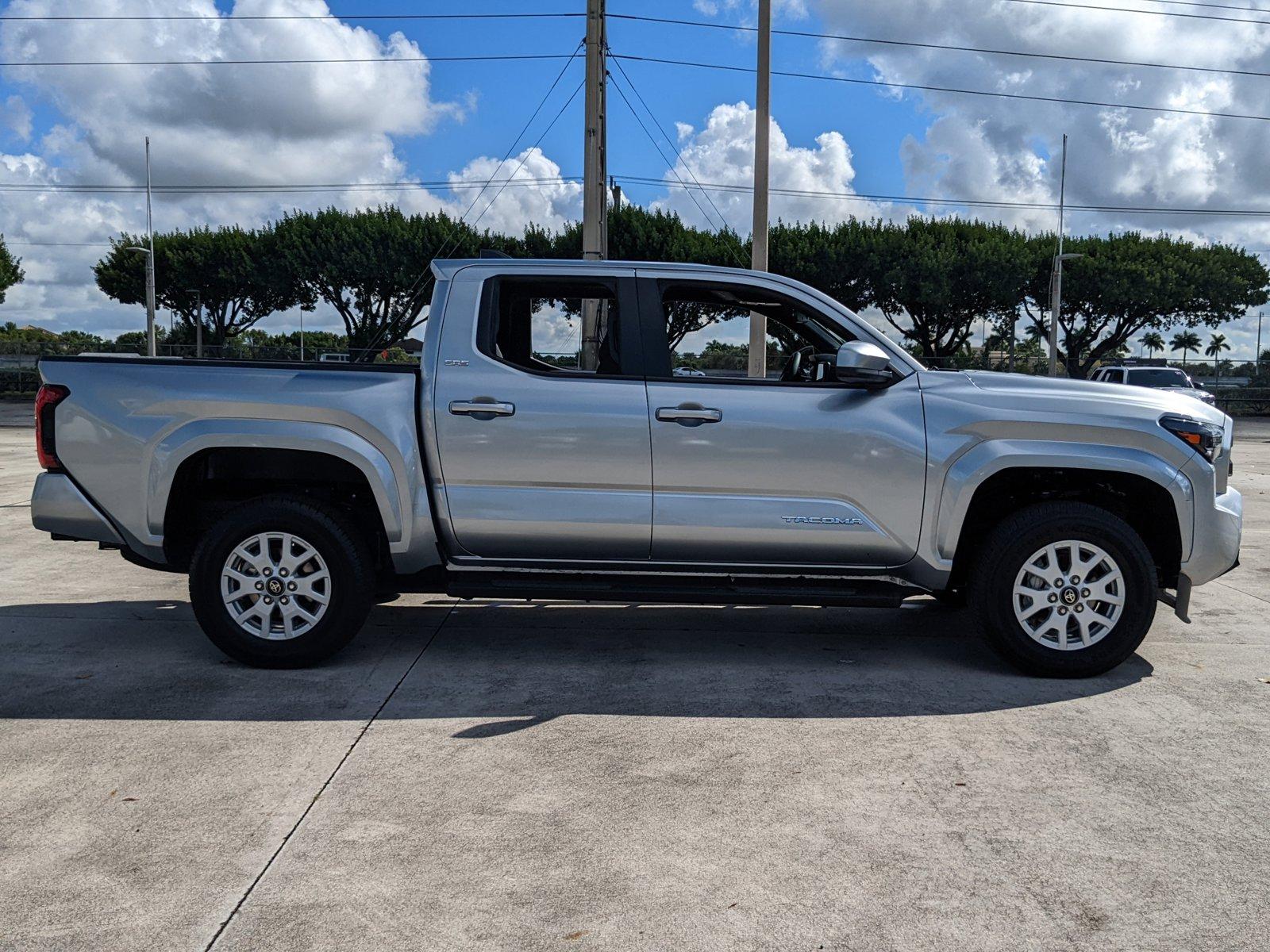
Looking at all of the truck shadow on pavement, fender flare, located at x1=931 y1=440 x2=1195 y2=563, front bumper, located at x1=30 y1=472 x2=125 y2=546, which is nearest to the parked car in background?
the truck shadow on pavement

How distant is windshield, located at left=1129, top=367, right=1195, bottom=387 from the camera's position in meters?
24.3

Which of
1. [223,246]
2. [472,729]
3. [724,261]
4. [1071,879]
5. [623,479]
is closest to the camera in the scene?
[1071,879]

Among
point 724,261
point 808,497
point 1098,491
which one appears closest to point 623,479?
point 808,497

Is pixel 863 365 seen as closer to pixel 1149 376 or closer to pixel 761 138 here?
pixel 761 138

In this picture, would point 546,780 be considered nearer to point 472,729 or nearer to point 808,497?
point 472,729

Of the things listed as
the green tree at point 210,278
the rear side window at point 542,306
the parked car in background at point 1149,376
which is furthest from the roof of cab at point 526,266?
the green tree at point 210,278

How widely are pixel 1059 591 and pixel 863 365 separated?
1.45 meters

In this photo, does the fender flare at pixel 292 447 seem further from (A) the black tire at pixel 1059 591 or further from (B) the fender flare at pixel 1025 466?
(A) the black tire at pixel 1059 591

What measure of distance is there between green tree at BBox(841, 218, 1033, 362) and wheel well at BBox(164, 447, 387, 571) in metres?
39.5

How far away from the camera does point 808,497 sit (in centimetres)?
496

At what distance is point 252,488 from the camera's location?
537 cm

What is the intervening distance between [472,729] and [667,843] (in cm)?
127

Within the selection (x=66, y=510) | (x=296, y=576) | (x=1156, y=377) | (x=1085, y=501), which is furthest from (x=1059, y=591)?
(x=1156, y=377)

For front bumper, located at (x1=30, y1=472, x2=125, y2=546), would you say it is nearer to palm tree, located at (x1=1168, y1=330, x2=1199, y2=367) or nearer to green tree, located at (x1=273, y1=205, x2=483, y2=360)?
green tree, located at (x1=273, y1=205, x2=483, y2=360)
